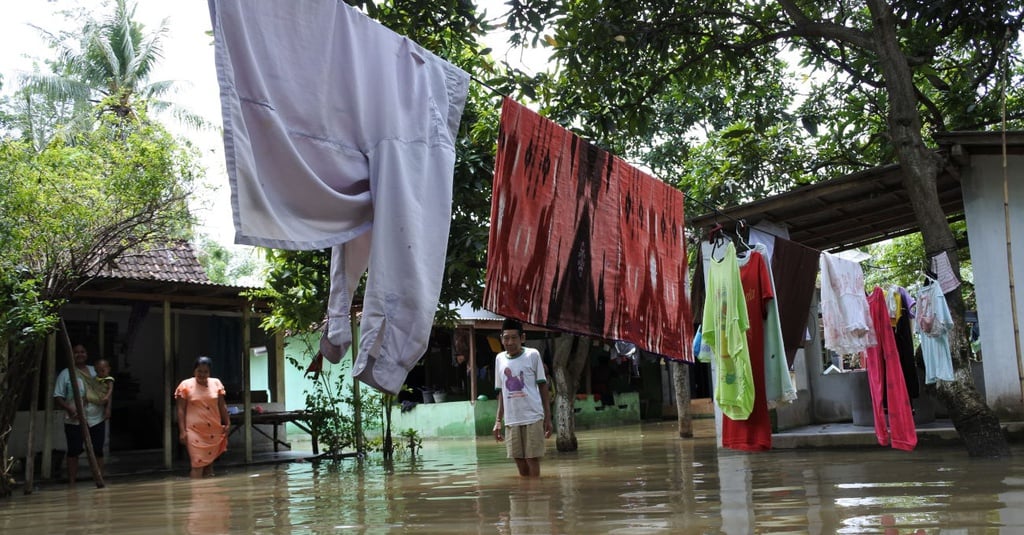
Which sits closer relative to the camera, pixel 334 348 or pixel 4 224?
pixel 334 348

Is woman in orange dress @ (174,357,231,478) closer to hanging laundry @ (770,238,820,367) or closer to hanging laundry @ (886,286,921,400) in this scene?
hanging laundry @ (770,238,820,367)

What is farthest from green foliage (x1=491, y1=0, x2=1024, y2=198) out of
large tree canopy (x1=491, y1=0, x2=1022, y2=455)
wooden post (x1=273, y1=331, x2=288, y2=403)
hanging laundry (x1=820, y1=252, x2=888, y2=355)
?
wooden post (x1=273, y1=331, x2=288, y2=403)

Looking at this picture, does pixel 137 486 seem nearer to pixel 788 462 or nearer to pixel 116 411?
pixel 116 411

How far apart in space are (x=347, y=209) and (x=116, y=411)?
12713mm

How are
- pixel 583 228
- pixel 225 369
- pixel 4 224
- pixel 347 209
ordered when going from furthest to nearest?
pixel 225 369
pixel 4 224
pixel 583 228
pixel 347 209

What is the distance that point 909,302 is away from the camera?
419 inches

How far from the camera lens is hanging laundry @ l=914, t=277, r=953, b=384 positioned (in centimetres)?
919

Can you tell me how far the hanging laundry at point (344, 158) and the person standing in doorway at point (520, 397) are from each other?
418cm

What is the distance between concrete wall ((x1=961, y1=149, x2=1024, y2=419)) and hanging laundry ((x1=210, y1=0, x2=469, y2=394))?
25.4 ft

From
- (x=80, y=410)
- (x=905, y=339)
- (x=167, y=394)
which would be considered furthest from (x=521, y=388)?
(x=167, y=394)

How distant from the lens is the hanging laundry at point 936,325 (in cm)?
919

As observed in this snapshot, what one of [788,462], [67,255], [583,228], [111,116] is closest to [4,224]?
[67,255]

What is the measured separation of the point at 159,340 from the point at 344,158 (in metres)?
12.9

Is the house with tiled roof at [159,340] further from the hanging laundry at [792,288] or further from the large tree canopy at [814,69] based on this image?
the hanging laundry at [792,288]
